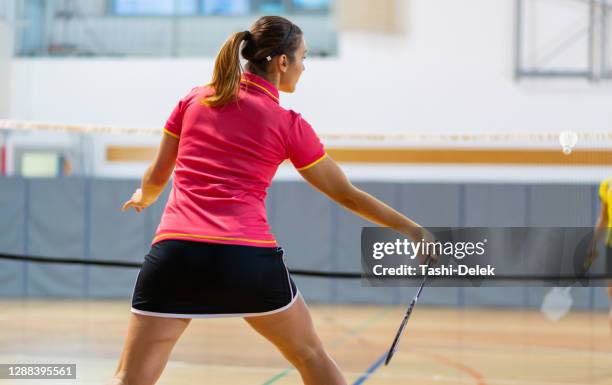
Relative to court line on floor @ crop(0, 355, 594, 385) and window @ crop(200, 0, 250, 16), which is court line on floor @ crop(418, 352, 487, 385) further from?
window @ crop(200, 0, 250, 16)

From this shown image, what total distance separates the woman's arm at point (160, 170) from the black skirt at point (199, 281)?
328 millimetres

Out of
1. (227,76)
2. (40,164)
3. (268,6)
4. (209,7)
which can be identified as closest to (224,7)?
(209,7)

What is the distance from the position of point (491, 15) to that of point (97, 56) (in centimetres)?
691

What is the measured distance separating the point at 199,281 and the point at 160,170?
0.47 meters

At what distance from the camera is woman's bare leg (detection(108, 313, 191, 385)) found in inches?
99.8

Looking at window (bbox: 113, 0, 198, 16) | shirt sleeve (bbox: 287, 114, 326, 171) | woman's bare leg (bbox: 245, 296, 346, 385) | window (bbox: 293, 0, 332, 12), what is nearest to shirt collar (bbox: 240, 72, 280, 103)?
shirt sleeve (bbox: 287, 114, 326, 171)

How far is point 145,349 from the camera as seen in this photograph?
2.55 m

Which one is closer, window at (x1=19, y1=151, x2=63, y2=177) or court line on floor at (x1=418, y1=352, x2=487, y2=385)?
court line on floor at (x1=418, y1=352, x2=487, y2=385)

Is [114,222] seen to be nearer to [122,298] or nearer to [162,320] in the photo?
[122,298]

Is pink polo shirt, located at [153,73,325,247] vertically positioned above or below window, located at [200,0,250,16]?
below

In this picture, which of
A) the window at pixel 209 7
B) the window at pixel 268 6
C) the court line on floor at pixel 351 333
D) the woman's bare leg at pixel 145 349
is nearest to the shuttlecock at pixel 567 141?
the court line on floor at pixel 351 333

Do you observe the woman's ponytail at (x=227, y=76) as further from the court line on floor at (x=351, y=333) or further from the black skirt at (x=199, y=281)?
the court line on floor at (x=351, y=333)

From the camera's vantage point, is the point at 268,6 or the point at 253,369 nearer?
the point at 253,369

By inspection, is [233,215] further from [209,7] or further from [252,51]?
[209,7]
